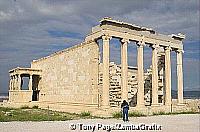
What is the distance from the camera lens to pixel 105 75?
25.4 m

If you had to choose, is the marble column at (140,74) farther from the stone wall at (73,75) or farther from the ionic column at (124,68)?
the stone wall at (73,75)

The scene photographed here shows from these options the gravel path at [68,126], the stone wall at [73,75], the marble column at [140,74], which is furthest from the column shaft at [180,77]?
the gravel path at [68,126]

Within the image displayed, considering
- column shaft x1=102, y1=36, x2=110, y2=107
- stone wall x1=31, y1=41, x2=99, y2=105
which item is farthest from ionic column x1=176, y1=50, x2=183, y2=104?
stone wall x1=31, y1=41, x2=99, y2=105

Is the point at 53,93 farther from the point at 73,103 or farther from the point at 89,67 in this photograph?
the point at 89,67

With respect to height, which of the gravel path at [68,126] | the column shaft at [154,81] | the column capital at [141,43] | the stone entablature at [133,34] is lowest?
the gravel path at [68,126]

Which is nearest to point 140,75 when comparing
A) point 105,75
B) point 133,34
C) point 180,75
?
point 133,34

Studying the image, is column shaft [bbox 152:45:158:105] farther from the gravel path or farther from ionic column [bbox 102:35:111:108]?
the gravel path

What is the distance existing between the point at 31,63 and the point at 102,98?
23352mm

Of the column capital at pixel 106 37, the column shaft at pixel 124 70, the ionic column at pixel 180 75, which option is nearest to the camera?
the column capital at pixel 106 37

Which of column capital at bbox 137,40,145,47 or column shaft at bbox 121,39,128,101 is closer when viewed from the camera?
column shaft at bbox 121,39,128,101

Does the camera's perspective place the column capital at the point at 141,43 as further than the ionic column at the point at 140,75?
Yes

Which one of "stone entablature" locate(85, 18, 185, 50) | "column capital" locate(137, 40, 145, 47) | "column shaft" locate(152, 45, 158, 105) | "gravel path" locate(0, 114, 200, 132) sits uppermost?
"stone entablature" locate(85, 18, 185, 50)

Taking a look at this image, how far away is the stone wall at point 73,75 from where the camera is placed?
87.9ft

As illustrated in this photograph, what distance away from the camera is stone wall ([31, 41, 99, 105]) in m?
26.8
